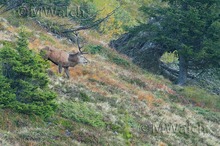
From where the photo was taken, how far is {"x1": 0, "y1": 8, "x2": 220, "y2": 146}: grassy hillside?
422 inches

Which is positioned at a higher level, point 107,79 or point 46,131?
point 46,131

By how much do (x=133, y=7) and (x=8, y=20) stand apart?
61.4 metres

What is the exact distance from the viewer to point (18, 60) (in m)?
11.2

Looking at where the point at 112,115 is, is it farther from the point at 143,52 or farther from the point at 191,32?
the point at 143,52

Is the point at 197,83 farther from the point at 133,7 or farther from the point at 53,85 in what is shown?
the point at 133,7

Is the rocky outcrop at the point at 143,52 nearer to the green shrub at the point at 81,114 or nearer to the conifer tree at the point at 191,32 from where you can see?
the conifer tree at the point at 191,32

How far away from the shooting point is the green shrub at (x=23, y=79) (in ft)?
36.1

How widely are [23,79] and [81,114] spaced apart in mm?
2599

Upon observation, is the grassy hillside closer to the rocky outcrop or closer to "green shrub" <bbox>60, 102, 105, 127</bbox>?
"green shrub" <bbox>60, 102, 105, 127</bbox>

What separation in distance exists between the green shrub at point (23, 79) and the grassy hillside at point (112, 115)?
0.30 meters

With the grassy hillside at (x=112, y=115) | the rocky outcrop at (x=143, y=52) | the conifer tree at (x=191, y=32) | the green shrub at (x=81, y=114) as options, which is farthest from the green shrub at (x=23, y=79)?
the rocky outcrop at (x=143, y=52)

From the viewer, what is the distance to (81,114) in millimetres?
13328

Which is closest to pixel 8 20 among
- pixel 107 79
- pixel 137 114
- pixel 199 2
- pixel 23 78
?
pixel 107 79

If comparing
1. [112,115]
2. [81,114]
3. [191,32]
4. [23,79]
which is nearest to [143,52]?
[191,32]
